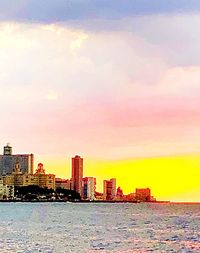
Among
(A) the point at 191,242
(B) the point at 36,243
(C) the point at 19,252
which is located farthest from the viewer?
(A) the point at 191,242

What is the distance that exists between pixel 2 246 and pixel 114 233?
2533cm

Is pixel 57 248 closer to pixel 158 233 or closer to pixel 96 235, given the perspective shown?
pixel 96 235

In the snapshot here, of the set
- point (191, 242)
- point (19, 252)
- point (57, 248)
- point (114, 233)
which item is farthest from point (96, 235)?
point (19, 252)

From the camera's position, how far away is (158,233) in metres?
94.6

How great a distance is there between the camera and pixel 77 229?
338 feet

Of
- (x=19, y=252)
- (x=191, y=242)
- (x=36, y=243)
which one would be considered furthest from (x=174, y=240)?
(x=19, y=252)

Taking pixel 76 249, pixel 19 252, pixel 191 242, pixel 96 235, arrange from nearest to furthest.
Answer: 1. pixel 19 252
2. pixel 76 249
3. pixel 191 242
4. pixel 96 235

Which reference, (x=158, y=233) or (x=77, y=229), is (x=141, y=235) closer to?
(x=158, y=233)

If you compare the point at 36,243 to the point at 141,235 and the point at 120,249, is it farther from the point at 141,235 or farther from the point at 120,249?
the point at 141,235

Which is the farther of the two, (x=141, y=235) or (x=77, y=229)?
(x=77, y=229)

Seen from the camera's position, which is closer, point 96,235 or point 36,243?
point 36,243

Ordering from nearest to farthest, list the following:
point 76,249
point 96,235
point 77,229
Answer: point 76,249 < point 96,235 < point 77,229

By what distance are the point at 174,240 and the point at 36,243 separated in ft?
56.2

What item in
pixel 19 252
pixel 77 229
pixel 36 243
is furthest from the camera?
pixel 77 229
